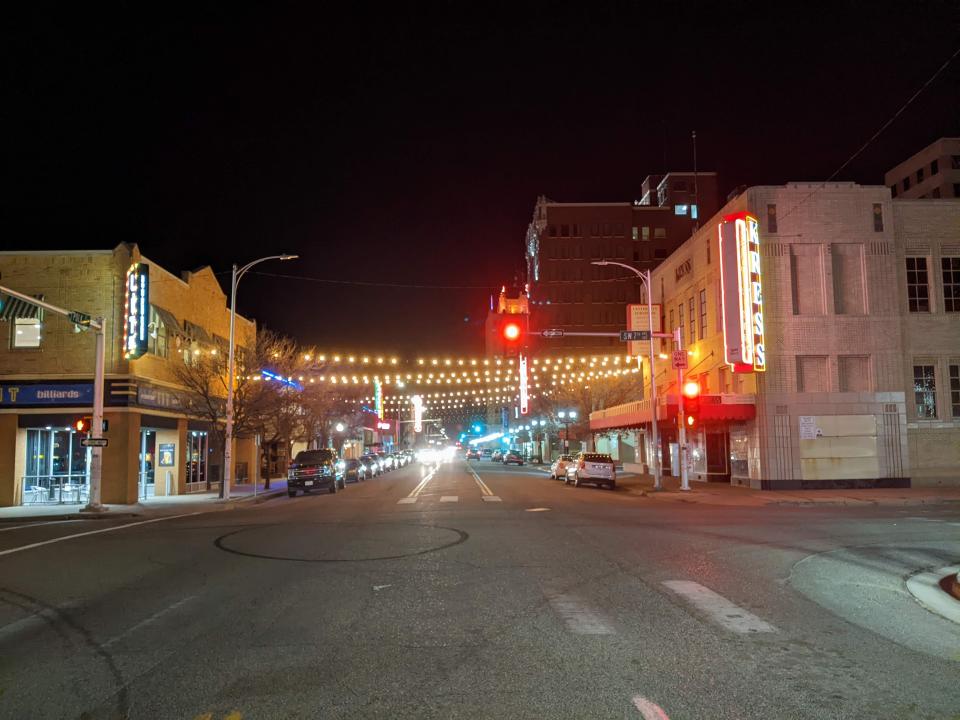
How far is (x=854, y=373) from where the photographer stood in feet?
101

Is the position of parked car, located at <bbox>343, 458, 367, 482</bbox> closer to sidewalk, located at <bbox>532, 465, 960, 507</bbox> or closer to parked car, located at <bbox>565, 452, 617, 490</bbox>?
parked car, located at <bbox>565, 452, 617, 490</bbox>

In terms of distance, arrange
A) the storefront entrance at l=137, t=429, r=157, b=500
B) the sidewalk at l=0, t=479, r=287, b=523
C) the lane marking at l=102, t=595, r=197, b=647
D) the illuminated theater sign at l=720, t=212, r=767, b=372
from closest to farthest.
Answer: the lane marking at l=102, t=595, r=197, b=647, the sidewalk at l=0, t=479, r=287, b=523, the illuminated theater sign at l=720, t=212, r=767, b=372, the storefront entrance at l=137, t=429, r=157, b=500

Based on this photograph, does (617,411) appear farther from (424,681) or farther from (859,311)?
(424,681)

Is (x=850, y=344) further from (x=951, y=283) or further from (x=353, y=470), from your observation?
(x=353, y=470)

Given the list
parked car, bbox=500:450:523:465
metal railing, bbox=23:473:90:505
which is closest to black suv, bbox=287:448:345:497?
metal railing, bbox=23:473:90:505

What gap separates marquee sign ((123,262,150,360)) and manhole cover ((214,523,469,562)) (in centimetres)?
1323

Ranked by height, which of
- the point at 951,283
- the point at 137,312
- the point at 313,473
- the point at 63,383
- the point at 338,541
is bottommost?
the point at 338,541

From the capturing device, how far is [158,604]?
29.9 ft

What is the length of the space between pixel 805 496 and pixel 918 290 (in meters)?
11.1

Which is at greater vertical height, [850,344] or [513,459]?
[850,344]

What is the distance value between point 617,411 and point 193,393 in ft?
71.8

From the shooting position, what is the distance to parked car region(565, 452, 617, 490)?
35.4 m

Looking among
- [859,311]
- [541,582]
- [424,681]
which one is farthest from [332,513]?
[859,311]

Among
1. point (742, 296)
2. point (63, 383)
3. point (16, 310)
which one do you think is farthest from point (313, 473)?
point (742, 296)
